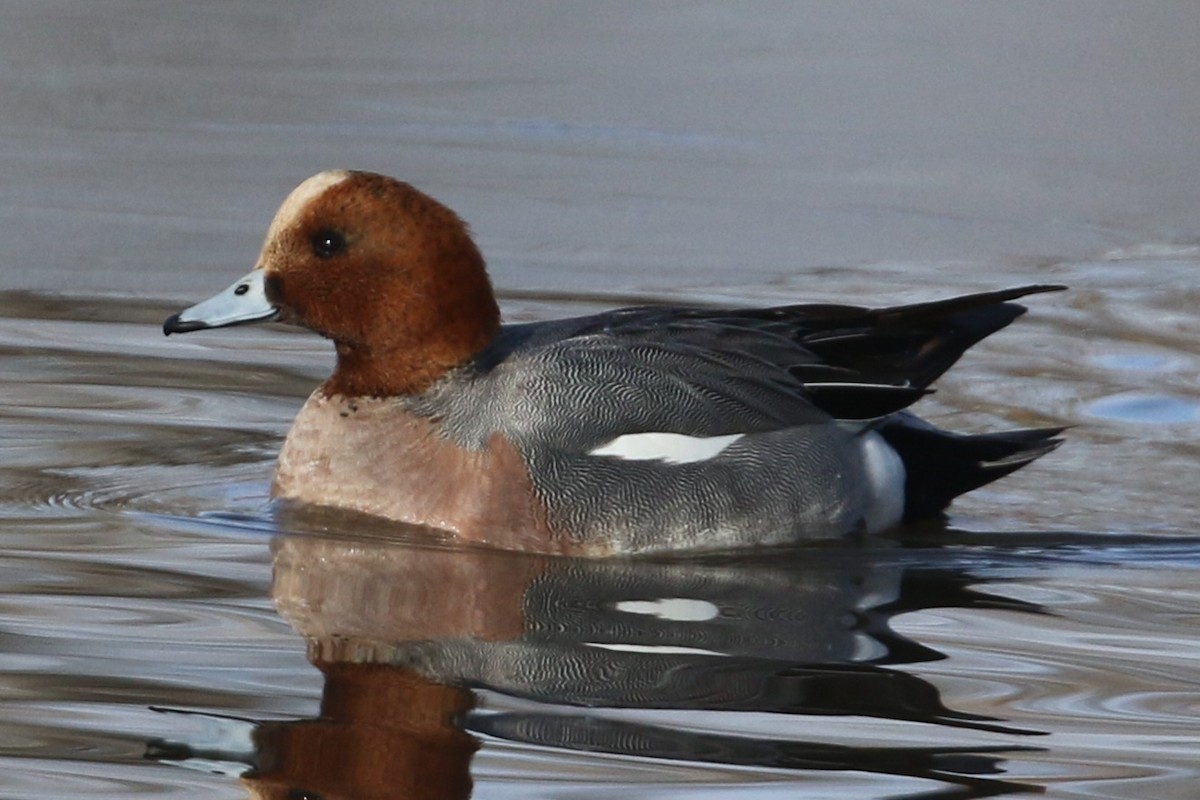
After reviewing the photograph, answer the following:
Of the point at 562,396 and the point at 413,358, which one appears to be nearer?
the point at 562,396

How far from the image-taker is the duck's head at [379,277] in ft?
17.7

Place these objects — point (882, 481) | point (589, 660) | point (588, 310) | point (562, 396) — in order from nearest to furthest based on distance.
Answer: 1. point (589, 660)
2. point (562, 396)
3. point (882, 481)
4. point (588, 310)

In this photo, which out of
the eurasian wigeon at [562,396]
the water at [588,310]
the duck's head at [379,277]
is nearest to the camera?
the water at [588,310]

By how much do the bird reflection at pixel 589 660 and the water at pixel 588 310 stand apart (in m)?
0.01

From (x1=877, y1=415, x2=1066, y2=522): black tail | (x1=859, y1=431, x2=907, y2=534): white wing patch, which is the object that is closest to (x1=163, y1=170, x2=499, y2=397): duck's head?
(x1=859, y1=431, x2=907, y2=534): white wing patch

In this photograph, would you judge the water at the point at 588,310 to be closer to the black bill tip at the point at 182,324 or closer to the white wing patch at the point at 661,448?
the white wing patch at the point at 661,448

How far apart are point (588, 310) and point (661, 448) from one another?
2.44m

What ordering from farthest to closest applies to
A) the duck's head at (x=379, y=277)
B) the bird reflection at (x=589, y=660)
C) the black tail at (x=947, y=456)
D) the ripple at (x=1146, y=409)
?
the ripple at (x=1146, y=409) → the black tail at (x=947, y=456) → the duck's head at (x=379, y=277) → the bird reflection at (x=589, y=660)

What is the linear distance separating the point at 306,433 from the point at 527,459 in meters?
0.67

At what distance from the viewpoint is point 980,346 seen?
7.63 metres

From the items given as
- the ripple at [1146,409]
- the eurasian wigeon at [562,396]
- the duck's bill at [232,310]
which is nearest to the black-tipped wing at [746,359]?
the eurasian wigeon at [562,396]

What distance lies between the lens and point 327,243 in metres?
5.41

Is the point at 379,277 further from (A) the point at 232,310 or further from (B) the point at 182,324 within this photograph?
(B) the point at 182,324

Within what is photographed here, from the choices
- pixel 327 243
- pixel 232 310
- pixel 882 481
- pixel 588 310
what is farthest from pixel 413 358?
pixel 588 310
